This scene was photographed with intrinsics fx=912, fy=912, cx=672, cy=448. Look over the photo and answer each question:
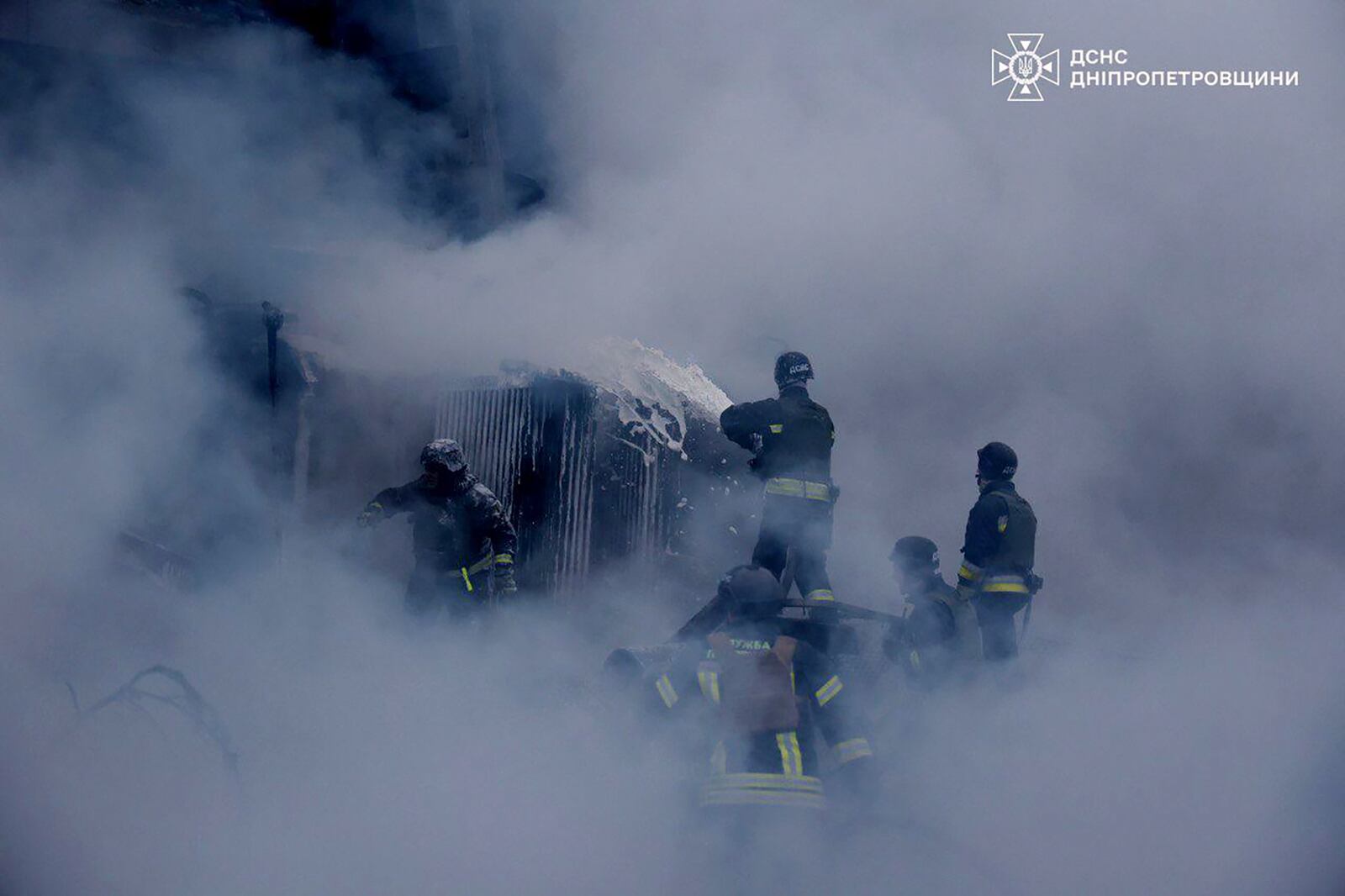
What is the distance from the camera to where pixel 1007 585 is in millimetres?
4988

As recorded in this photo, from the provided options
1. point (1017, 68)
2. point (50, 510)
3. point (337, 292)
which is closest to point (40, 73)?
point (337, 292)

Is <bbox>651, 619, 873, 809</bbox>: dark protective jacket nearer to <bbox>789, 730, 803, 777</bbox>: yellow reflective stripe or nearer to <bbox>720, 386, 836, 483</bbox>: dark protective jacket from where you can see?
<bbox>789, 730, 803, 777</bbox>: yellow reflective stripe

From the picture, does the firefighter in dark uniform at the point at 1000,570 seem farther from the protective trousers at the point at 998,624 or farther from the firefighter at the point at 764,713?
the firefighter at the point at 764,713

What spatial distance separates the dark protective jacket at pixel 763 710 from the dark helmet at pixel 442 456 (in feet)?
8.79

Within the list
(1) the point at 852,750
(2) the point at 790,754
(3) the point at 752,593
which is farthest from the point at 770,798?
(3) the point at 752,593

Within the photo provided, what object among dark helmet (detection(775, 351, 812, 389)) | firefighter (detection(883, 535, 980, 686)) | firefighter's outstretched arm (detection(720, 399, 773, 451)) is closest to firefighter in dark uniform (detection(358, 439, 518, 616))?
firefighter's outstretched arm (detection(720, 399, 773, 451))

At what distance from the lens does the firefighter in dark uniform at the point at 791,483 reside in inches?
204

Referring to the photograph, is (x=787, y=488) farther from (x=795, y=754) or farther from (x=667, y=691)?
(x=795, y=754)

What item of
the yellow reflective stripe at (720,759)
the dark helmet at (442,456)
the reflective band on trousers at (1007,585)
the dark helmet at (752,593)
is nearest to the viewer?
the yellow reflective stripe at (720,759)

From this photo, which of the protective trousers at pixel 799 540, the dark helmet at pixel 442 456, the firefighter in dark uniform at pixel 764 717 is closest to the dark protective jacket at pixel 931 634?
the protective trousers at pixel 799 540

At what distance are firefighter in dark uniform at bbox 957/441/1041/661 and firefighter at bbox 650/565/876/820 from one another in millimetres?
1720

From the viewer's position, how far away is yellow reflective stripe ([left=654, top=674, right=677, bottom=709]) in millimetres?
3627

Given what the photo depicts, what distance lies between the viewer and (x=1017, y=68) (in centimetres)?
741

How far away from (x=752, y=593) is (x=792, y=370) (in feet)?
6.43
